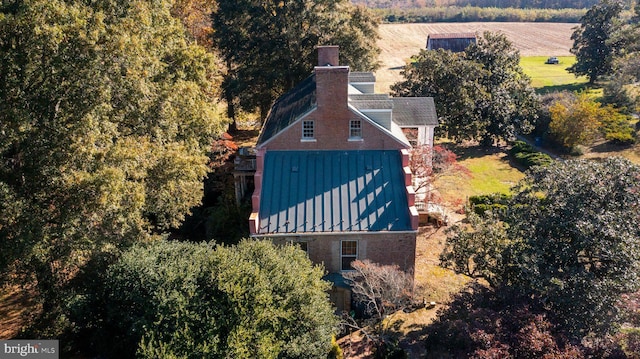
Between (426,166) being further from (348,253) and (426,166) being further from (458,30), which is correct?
(458,30)

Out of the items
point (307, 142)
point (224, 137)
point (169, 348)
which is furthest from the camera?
point (224, 137)

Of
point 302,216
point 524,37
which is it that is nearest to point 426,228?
point 302,216

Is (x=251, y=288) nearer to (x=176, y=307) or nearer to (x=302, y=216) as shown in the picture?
(x=176, y=307)

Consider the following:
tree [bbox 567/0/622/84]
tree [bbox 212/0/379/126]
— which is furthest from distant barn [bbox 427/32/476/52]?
tree [bbox 212/0/379/126]

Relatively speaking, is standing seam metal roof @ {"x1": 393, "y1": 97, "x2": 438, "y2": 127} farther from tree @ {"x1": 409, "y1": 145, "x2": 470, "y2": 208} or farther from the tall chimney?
the tall chimney

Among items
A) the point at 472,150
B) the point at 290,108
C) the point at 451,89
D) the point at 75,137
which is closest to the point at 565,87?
the point at 472,150
